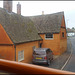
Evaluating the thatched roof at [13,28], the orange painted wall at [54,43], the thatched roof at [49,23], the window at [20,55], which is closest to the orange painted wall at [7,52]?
the thatched roof at [13,28]

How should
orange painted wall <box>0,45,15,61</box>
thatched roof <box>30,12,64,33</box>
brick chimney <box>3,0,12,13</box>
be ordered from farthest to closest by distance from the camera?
1. thatched roof <box>30,12,64,33</box>
2. brick chimney <box>3,0,12,13</box>
3. orange painted wall <box>0,45,15,61</box>

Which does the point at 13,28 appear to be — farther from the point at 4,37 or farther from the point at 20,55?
the point at 20,55

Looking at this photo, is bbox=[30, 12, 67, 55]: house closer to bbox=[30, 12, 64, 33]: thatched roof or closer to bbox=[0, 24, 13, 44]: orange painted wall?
bbox=[30, 12, 64, 33]: thatched roof

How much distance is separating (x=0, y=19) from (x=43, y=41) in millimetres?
9321

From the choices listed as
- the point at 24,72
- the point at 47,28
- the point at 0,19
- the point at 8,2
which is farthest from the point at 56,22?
the point at 24,72

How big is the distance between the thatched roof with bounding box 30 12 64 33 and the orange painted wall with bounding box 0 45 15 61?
365 inches

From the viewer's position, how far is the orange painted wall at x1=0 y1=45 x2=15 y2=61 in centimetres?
997

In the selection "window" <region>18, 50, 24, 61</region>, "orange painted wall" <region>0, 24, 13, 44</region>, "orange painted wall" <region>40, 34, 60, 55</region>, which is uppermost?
"orange painted wall" <region>0, 24, 13, 44</region>

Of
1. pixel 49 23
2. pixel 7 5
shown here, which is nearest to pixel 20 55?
pixel 7 5

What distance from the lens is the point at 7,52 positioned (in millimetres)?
10180

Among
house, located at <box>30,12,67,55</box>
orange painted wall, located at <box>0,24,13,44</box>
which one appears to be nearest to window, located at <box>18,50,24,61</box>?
orange painted wall, located at <box>0,24,13,44</box>

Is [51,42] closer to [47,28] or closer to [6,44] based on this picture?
[47,28]

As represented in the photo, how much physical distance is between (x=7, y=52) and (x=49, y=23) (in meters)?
11.5

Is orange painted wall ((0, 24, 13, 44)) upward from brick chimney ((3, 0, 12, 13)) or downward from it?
downward
